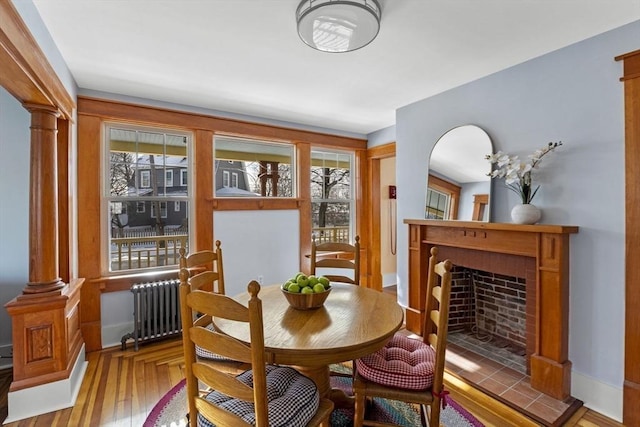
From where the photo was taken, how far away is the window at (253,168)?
380 cm

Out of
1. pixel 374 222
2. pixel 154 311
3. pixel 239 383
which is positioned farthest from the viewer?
pixel 374 222

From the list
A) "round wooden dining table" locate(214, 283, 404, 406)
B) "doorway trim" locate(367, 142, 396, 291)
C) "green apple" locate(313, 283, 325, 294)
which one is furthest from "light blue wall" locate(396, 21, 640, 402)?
"doorway trim" locate(367, 142, 396, 291)

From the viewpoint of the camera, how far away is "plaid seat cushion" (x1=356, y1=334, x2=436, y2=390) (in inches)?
62.2

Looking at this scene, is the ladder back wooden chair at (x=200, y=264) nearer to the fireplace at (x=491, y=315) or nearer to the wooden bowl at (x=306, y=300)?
the wooden bowl at (x=306, y=300)

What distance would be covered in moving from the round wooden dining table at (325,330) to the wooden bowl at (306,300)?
0.12 ft

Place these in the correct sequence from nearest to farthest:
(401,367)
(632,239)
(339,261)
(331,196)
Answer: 1. (401,367)
2. (632,239)
3. (339,261)
4. (331,196)

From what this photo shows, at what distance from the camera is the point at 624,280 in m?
2.02

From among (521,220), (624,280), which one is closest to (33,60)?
(521,220)

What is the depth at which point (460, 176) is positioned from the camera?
2.96 meters

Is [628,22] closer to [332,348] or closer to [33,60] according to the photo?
[332,348]

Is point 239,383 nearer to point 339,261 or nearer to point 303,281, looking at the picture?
point 303,281

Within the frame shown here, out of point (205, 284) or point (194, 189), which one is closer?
point (205, 284)

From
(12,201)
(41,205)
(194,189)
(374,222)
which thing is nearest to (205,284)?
(41,205)

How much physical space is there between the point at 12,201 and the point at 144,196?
3.37 feet
